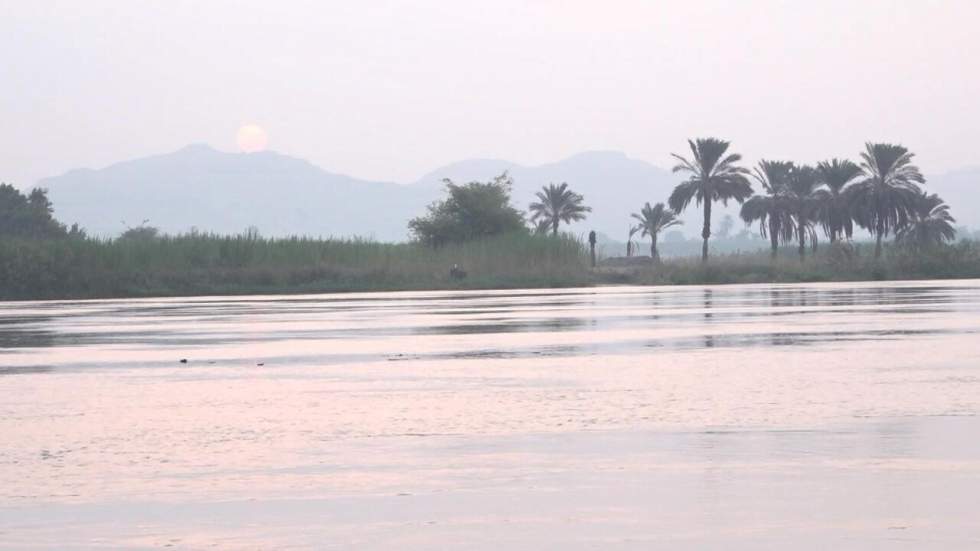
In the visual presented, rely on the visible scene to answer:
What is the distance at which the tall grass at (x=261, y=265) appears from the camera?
217 ft

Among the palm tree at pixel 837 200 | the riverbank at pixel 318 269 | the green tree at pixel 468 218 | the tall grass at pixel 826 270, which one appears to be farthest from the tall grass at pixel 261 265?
the palm tree at pixel 837 200

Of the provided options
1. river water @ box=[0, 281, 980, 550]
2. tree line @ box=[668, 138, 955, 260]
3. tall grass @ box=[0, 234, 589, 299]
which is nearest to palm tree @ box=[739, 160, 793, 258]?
tree line @ box=[668, 138, 955, 260]

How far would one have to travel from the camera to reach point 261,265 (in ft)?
232

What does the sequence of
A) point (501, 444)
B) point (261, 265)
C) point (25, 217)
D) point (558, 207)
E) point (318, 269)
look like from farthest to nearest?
point (558, 207) < point (25, 217) < point (261, 265) < point (318, 269) < point (501, 444)

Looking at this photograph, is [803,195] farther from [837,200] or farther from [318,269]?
[318,269]

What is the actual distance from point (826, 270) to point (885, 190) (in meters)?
15.3

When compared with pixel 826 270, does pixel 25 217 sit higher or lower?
higher

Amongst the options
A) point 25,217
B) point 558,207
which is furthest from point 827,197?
point 25,217

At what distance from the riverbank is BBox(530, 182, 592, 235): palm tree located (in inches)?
1617

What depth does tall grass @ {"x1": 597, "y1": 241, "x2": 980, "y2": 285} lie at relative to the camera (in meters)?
77.9

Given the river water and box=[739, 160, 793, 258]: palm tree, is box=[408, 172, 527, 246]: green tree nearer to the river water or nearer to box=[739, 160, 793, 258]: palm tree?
box=[739, 160, 793, 258]: palm tree

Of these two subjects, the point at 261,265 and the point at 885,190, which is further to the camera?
the point at 885,190

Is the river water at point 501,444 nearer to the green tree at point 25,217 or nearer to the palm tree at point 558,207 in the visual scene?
the green tree at point 25,217

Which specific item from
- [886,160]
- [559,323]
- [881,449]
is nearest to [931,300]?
[559,323]
